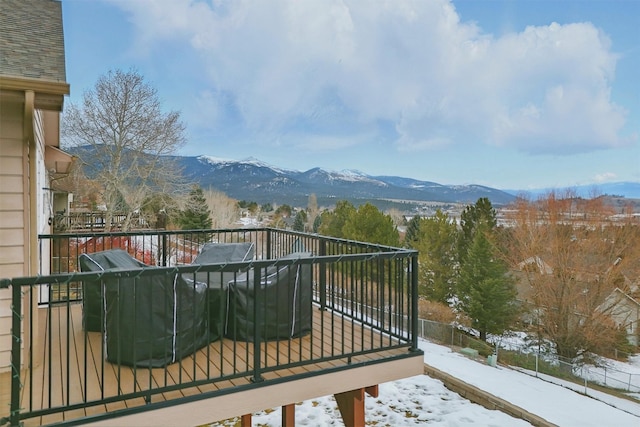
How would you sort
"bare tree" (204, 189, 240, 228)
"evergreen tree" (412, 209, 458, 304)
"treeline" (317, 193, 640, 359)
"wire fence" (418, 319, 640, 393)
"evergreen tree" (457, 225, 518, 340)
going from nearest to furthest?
"wire fence" (418, 319, 640, 393)
"treeline" (317, 193, 640, 359)
"evergreen tree" (457, 225, 518, 340)
"evergreen tree" (412, 209, 458, 304)
"bare tree" (204, 189, 240, 228)

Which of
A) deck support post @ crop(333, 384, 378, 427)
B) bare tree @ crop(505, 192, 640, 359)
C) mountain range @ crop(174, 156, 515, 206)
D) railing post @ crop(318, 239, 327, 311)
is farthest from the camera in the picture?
mountain range @ crop(174, 156, 515, 206)

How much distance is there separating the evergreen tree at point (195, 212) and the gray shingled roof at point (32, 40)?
15.9 m

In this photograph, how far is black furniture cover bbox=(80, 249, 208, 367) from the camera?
2693mm

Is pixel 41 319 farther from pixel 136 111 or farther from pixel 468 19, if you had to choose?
pixel 468 19

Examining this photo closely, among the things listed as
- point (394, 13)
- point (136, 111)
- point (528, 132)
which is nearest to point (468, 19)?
point (394, 13)

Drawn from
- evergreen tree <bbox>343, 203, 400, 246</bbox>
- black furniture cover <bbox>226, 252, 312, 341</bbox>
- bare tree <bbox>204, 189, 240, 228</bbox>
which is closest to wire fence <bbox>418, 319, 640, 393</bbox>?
evergreen tree <bbox>343, 203, 400, 246</bbox>

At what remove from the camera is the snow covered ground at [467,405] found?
746 centimetres

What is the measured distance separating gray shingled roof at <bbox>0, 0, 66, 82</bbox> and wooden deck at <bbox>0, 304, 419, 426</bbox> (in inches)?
60.0

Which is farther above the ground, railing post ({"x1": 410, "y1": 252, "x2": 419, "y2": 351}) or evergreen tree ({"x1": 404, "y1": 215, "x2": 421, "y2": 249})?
railing post ({"x1": 410, "y1": 252, "x2": 419, "y2": 351})

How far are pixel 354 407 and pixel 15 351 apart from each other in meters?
2.36

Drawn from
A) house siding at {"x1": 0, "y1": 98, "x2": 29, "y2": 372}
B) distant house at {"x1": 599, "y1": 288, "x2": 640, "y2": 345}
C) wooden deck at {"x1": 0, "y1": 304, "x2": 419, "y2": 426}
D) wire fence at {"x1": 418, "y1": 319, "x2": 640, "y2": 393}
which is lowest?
wire fence at {"x1": 418, "y1": 319, "x2": 640, "y2": 393}

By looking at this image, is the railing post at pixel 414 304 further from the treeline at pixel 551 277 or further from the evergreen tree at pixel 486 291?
the evergreen tree at pixel 486 291

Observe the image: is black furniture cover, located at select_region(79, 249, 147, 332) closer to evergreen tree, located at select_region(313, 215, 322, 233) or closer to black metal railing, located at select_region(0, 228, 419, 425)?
black metal railing, located at select_region(0, 228, 419, 425)

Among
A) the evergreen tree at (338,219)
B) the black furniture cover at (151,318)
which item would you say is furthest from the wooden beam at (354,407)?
the evergreen tree at (338,219)
